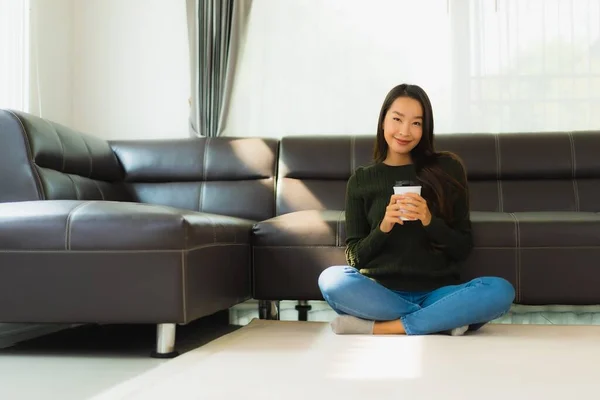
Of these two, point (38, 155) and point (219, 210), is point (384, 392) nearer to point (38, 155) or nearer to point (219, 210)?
point (38, 155)

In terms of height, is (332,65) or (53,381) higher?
(332,65)

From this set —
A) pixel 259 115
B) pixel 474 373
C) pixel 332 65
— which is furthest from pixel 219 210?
pixel 474 373

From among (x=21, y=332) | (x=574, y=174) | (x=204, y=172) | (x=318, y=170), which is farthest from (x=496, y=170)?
(x=21, y=332)

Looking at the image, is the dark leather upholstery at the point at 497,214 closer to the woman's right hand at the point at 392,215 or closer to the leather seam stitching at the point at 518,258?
the leather seam stitching at the point at 518,258

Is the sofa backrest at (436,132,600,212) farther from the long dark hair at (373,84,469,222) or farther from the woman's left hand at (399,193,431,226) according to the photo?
the woman's left hand at (399,193,431,226)

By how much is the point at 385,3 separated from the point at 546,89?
1035 millimetres

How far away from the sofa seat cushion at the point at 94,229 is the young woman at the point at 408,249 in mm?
558

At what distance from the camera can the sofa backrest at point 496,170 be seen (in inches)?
119

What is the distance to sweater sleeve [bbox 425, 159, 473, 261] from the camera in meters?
2.14

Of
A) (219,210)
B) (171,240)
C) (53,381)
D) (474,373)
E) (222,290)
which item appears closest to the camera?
(474,373)

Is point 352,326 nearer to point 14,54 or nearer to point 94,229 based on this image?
point 94,229

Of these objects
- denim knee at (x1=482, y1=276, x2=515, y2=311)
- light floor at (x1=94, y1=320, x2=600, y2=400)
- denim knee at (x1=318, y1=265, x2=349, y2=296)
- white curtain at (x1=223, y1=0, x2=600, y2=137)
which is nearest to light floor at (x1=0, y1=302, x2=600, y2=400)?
light floor at (x1=94, y1=320, x2=600, y2=400)

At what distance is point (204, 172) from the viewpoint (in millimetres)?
3281

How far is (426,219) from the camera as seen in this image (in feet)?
6.64
